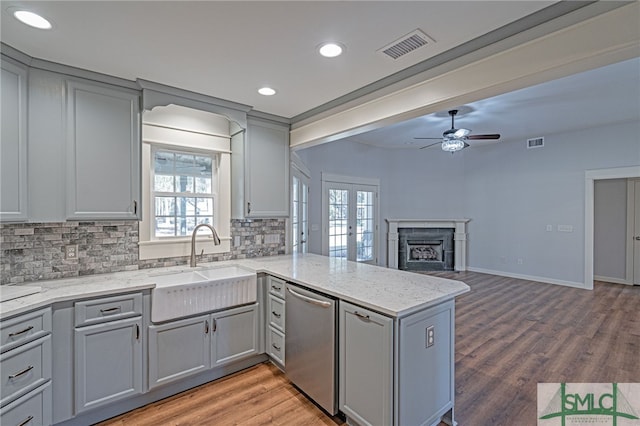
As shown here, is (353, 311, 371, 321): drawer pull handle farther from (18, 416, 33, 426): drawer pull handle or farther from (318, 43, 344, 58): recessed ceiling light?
(18, 416, 33, 426): drawer pull handle

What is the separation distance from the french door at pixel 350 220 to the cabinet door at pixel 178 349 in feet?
11.7

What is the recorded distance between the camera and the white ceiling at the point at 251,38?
5.45ft

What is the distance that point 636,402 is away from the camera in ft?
7.66

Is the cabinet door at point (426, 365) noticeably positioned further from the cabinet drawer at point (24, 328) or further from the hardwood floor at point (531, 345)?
the cabinet drawer at point (24, 328)

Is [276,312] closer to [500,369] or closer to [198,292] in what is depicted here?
[198,292]

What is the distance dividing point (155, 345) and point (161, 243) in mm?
1028

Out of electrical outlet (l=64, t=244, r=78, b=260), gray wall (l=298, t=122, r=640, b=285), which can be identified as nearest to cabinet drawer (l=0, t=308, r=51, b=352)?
electrical outlet (l=64, t=244, r=78, b=260)

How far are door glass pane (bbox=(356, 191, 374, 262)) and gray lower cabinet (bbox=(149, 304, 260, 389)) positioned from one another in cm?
416

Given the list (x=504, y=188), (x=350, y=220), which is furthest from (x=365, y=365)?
(x=504, y=188)

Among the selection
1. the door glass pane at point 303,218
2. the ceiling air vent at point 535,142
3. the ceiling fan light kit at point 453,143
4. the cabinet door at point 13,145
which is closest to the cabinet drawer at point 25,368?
the cabinet door at point 13,145

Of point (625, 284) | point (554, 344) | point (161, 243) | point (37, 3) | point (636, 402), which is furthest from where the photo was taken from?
point (625, 284)

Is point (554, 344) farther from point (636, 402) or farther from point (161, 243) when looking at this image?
point (161, 243)

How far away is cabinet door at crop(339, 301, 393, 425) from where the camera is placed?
5.77 feet

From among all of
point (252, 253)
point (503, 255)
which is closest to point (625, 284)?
point (503, 255)
